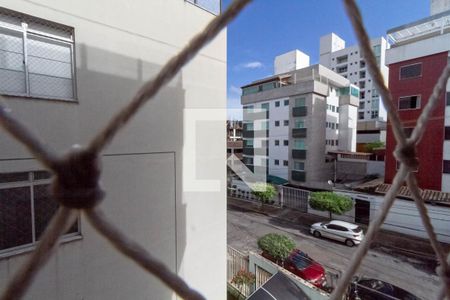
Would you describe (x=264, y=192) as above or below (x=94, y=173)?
below

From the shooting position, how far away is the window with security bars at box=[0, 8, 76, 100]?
1.49 meters

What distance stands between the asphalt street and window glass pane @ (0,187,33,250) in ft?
18.2

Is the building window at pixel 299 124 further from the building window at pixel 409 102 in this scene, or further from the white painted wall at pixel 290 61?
the white painted wall at pixel 290 61

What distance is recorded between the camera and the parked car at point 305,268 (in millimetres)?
4789

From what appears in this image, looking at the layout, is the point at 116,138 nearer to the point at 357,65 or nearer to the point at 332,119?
the point at 332,119

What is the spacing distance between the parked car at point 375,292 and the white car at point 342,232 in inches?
89.5

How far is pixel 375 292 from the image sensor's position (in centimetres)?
430

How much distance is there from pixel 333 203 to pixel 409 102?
4001 millimetres

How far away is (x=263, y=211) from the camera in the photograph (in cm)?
1046

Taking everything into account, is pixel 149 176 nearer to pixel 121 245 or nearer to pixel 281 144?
pixel 121 245

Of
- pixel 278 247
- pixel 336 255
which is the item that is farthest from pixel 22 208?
pixel 336 255

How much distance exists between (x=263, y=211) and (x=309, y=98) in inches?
231

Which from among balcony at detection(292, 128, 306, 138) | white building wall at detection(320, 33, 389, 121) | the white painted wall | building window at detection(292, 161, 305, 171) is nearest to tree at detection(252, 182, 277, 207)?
building window at detection(292, 161, 305, 171)

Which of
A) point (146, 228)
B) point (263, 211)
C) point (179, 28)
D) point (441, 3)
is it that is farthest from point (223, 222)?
point (441, 3)
